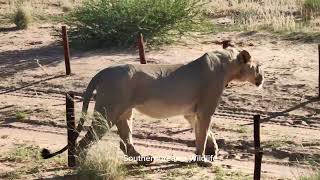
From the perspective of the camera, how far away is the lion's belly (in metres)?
8.81

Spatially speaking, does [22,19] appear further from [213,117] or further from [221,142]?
[221,142]

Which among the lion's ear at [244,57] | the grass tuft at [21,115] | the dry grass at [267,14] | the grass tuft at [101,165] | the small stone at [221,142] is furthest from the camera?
the dry grass at [267,14]

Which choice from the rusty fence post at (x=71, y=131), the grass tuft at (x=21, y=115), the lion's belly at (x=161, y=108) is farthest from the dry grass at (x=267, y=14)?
the rusty fence post at (x=71, y=131)

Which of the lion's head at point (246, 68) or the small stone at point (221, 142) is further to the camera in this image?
the small stone at point (221, 142)

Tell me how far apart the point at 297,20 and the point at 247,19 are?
1.53 metres

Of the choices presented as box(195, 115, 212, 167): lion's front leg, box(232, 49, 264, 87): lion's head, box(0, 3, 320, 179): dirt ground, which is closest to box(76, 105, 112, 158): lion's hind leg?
box(0, 3, 320, 179): dirt ground

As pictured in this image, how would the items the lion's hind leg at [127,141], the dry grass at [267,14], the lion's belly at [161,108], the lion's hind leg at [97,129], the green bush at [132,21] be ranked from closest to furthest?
the lion's hind leg at [97,129] < the lion's belly at [161,108] < the lion's hind leg at [127,141] < the green bush at [132,21] < the dry grass at [267,14]

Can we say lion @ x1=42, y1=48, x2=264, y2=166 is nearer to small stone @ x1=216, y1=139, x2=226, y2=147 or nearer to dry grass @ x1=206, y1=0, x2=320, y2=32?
small stone @ x1=216, y1=139, x2=226, y2=147

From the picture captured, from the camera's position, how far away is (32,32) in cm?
2178

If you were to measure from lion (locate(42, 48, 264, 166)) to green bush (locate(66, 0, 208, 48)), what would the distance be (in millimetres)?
8356

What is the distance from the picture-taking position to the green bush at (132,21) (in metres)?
18.0

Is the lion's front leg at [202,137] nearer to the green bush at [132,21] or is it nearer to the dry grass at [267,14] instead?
the green bush at [132,21]

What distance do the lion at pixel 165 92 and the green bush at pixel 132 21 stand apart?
8.36m

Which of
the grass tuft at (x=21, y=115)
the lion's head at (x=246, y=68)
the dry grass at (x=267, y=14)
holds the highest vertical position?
the lion's head at (x=246, y=68)
